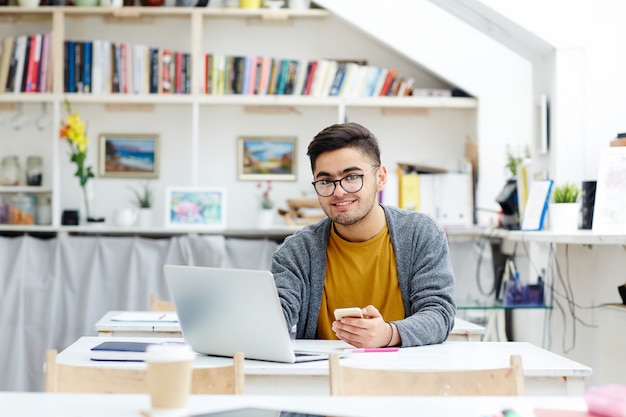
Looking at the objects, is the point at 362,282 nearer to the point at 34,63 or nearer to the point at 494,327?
the point at 494,327

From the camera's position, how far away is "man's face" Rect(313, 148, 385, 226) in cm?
262

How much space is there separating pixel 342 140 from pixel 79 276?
9.73ft

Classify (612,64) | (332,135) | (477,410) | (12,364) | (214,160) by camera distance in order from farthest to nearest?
(214,160), (12,364), (612,64), (332,135), (477,410)

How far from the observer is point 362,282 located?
106 inches

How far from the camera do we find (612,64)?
158 inches

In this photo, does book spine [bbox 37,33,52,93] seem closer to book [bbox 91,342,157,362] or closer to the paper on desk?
the paper on desk

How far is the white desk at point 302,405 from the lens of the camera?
1519 millimetres

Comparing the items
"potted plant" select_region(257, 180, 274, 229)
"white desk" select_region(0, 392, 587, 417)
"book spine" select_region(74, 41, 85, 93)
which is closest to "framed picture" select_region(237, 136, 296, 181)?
"potted plant" select_region(257, 180, 274, 229)

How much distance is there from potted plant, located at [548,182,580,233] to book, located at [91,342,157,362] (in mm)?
2013

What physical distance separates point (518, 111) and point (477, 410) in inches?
156

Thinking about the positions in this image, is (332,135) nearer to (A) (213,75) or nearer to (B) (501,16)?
(B) (501,16)

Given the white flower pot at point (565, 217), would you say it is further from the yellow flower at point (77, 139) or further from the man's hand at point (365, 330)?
the yellow flower at point (77, 139)

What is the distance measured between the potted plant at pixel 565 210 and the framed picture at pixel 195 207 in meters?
2.07

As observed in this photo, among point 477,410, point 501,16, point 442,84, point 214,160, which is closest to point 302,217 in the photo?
point 214,160
